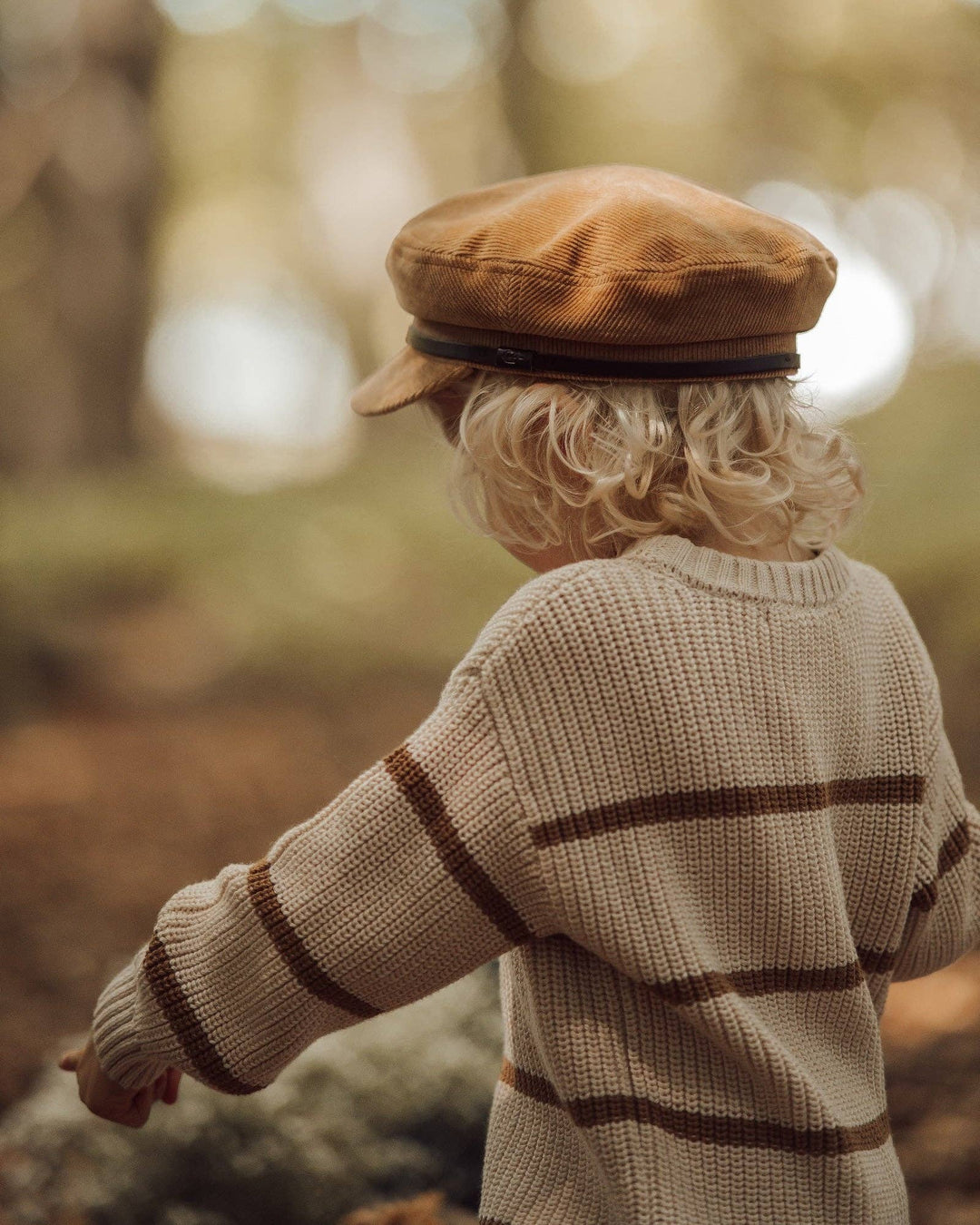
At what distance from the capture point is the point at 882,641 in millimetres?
1140

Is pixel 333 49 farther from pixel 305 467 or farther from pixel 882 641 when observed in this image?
pixel 882 641

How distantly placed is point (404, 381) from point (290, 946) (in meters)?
0.54

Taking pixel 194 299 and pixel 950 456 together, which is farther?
pixel 194 299

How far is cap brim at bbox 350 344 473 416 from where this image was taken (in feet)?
3.58

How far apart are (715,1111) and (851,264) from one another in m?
3.74

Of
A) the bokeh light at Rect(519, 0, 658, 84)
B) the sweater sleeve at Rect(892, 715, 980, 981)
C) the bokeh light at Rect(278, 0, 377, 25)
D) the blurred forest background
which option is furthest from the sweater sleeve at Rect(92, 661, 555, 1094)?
the bokeh light at Rect(278, 0, 377, 25)

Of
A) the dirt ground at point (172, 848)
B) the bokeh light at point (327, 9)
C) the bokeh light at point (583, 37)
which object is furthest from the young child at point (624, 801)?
the bokeh light at point (327, 9)

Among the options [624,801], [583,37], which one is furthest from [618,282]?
[583,37]

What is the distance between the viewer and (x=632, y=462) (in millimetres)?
997

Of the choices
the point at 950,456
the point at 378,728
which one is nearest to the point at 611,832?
the point at 378,728

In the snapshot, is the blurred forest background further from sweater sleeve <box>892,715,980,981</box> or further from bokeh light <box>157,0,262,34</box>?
sweater sleeve <box>892,715,980,981</box>

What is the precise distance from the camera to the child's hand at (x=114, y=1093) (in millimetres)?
Answer: 1110

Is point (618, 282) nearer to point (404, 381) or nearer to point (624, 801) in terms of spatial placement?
point (404, 381)

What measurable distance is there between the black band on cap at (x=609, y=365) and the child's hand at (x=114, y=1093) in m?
0.73
